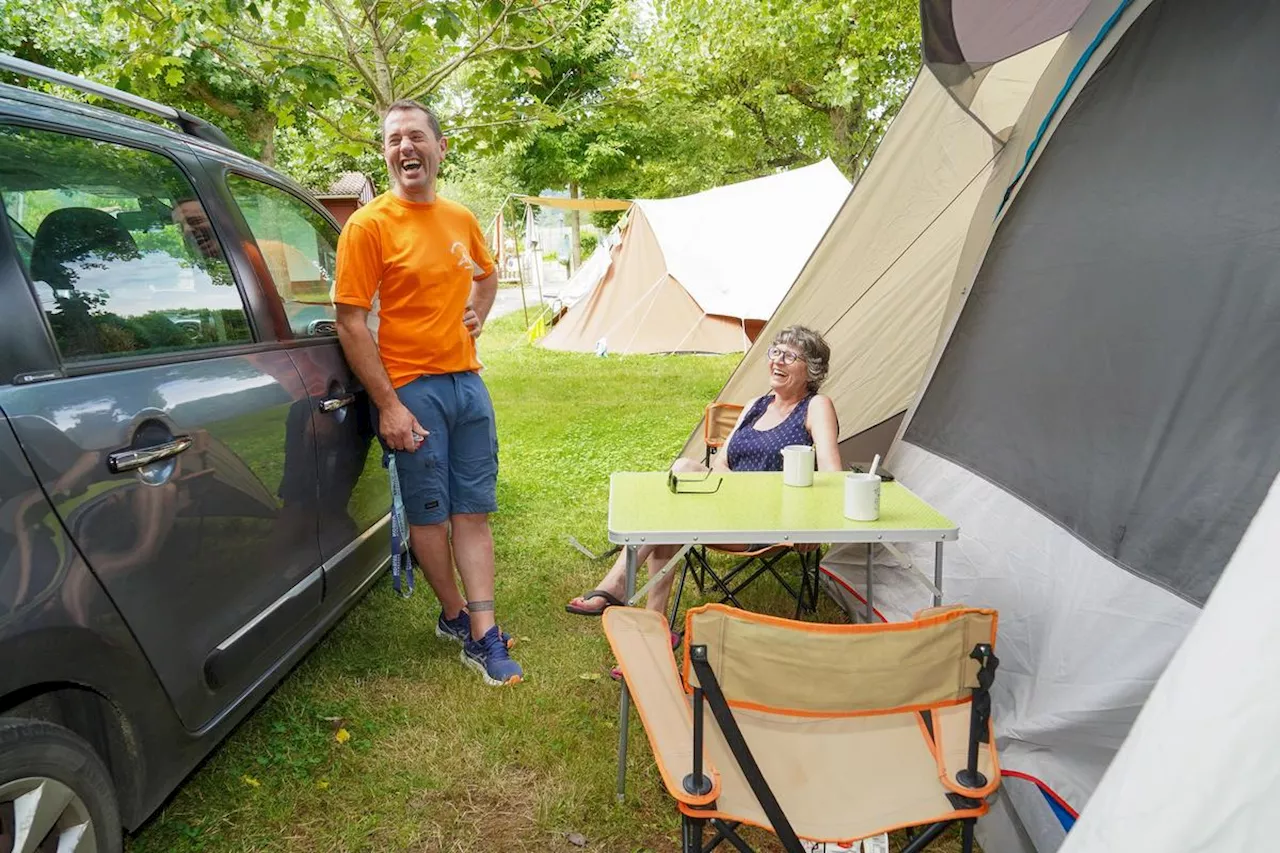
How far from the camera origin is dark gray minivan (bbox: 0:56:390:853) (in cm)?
158

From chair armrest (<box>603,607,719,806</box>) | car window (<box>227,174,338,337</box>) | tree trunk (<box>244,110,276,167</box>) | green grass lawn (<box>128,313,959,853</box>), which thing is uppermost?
tree trunk (<box>244,110,276,167</box>)

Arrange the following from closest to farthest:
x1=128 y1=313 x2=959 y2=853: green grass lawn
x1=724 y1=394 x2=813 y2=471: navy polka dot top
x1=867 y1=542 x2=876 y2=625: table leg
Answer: x1=128 y1=313 x2=959 y2=853: green grass lawn, x1=867 y1=542 x2=876 y2=625: table leg, x1=724 y1=394 x2=813 y2=471: navy polka dot top

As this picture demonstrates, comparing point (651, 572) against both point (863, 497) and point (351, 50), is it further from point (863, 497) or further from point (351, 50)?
point (351, 50)

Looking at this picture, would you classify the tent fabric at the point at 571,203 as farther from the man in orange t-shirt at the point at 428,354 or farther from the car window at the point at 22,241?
the car window at the point at 22,241

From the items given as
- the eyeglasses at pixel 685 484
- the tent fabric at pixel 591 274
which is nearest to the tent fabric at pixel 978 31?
the eyeglasses at pixel 685 484

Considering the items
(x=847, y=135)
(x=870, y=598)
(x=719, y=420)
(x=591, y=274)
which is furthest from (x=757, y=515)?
(x=847, y=135)

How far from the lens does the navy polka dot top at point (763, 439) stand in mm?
3469

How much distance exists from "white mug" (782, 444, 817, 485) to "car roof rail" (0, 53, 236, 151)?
2168 millimetres

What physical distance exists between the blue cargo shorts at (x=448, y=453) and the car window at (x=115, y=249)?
687mm

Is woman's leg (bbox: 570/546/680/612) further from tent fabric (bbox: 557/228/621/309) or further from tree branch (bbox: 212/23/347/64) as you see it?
tent fabric (bbox: 557/228/621/309)

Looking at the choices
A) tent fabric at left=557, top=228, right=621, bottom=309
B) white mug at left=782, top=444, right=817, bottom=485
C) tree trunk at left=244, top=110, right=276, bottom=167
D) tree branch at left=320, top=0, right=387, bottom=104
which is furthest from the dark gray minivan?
tree trunk at left=244, top=110, right=276, bottom=167

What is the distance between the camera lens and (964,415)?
121 inches

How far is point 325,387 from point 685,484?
122 centimetres

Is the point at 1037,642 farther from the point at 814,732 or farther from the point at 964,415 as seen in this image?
the point at 964,415
